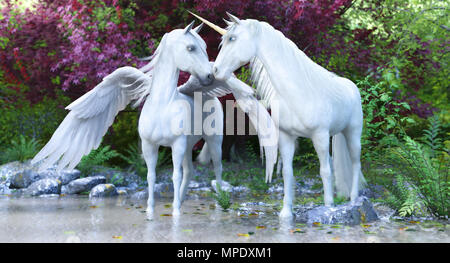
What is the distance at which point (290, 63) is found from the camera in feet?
17.7

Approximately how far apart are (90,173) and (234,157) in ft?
12.3

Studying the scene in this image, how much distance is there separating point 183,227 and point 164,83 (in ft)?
6.02

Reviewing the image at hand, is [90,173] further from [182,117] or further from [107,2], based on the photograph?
[182,117]

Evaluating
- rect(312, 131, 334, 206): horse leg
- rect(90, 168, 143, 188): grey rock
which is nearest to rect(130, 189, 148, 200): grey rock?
rect(90, 168, 143, 188): grey rock

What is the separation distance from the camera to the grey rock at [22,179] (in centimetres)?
895

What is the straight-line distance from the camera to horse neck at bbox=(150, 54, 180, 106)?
5691mm

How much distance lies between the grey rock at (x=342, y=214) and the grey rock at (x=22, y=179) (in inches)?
231

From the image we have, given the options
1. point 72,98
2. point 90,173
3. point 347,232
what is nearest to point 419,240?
point 347,232

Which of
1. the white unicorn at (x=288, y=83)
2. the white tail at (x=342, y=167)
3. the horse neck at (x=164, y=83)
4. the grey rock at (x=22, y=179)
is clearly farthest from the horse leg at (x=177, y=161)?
the grey rock at (x=22, y=179)

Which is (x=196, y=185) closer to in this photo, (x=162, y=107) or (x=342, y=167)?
(x=342, y=167)

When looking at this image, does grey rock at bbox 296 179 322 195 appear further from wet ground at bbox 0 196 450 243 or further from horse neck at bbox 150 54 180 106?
horse neck at bbox 150 54 180 106

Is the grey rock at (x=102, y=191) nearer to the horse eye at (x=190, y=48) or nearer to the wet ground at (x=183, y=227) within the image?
the wet ground at (x=183, y=227)

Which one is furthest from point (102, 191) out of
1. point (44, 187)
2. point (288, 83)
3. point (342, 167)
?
point (288, 83)

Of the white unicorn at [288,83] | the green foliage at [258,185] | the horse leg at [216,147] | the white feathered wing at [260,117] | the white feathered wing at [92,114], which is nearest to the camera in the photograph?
the white unicorn at [288,83]
